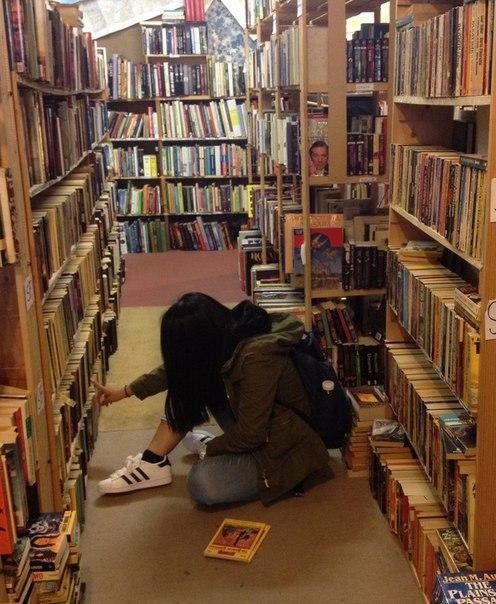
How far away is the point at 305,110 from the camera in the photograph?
124 inches

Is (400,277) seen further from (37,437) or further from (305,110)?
(37,437)

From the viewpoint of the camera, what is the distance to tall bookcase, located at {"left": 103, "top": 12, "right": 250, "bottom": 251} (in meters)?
6.74

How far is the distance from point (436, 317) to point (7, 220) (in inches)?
48.0

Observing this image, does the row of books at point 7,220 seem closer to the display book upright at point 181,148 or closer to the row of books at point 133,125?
the display book upright at point 181,148

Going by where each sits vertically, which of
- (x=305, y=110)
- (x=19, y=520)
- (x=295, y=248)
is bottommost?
(x=19, y=520)

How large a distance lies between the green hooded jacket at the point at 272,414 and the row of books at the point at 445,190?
25.8 inches

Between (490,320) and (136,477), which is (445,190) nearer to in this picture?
(490,320)

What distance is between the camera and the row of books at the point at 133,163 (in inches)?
271

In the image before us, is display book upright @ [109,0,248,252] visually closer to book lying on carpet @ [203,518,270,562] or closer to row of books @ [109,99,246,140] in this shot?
row of books @ [109,99,246,140]

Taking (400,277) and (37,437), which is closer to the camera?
(37,437)

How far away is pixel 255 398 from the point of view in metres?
2.51

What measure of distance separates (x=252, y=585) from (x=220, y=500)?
0.44 metres

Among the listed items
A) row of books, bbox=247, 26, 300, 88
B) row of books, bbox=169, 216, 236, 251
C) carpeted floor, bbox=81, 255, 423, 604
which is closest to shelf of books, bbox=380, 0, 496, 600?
carpeted floor, bbox=81, 255, 423, 604

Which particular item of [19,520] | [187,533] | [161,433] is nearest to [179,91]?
[161,433]
